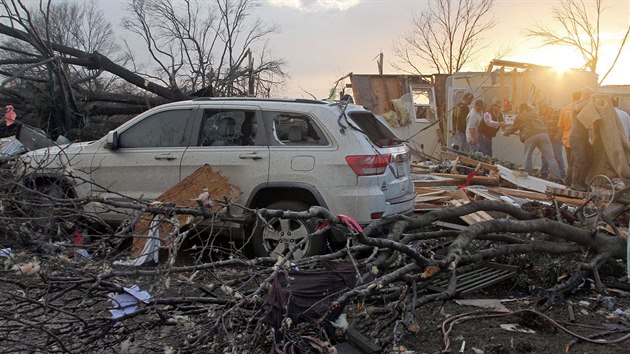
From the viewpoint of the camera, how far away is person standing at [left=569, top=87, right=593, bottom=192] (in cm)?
895

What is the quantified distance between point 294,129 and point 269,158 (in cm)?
46

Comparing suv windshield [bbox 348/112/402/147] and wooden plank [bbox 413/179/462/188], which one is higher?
suv windshield [bbox 348/112/402/147]

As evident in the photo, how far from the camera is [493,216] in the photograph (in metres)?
7.28

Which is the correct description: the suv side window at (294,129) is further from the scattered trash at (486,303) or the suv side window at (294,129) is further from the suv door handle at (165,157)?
the scattered trash at (486,303)

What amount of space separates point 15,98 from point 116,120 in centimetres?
219

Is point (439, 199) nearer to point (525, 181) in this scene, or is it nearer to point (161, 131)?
point (525, 181)

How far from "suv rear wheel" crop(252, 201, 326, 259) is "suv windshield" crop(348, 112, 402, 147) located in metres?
1.12

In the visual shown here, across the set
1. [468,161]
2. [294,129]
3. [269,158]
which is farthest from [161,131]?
[468,161]

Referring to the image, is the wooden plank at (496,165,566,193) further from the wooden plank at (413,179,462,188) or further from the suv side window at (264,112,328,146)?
the suv side window at (264,112,328,146)

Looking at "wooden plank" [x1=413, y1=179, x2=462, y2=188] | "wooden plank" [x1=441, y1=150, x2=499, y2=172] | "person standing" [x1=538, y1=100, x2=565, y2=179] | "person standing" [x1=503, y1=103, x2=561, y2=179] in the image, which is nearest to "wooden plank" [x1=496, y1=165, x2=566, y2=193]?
"wooden plank" [x1=441, y1=150, x2=499, y2=172]

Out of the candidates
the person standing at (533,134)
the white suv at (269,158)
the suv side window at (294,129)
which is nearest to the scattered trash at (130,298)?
the white suv at (269,158)

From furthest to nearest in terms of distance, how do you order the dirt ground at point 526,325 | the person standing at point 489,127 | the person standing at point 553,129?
the person standing at point 553,129, the person standing at point 489,127, the dirt ground at point 526,325

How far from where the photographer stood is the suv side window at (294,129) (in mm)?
6090

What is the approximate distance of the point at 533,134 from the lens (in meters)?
12.2
